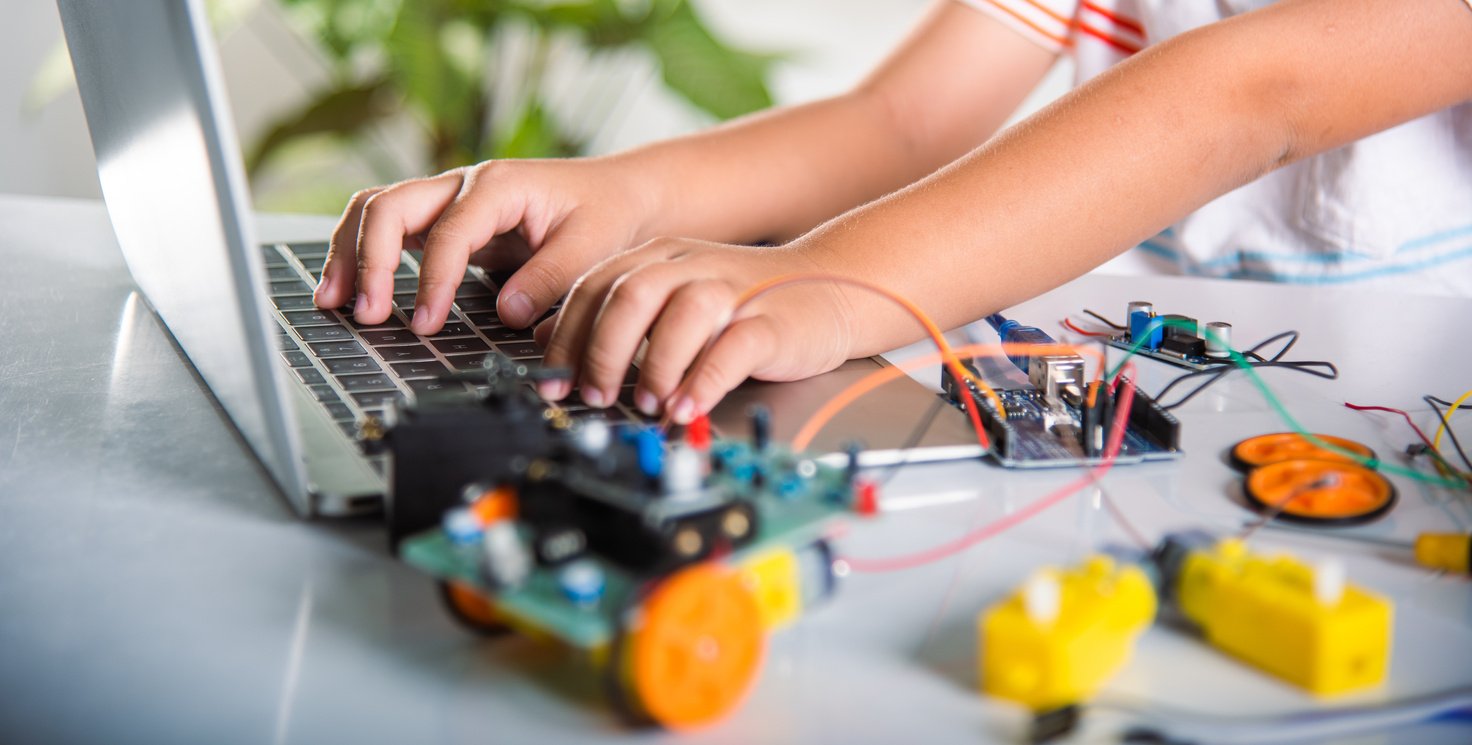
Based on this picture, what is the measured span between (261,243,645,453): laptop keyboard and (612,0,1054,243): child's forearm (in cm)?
16

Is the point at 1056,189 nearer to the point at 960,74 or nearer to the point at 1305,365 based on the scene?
the point at 1305,365

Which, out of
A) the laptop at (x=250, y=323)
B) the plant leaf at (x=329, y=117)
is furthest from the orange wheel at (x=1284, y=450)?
the plant leaf at (x=329, y=117)

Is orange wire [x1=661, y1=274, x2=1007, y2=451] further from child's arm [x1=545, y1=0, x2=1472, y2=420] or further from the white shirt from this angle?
the white shirt

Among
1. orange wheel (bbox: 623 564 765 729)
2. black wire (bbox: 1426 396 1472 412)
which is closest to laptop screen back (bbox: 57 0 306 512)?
orange wheel (bbox: 623 564 765 729)

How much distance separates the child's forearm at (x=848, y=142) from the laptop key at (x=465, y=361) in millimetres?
207

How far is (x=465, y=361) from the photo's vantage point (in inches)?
26.7

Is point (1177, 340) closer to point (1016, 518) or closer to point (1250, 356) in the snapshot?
point (1250, 356)

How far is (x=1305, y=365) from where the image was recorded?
26.9 inches

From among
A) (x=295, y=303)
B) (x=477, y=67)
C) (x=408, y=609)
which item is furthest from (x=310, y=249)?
(x=477, y=67)

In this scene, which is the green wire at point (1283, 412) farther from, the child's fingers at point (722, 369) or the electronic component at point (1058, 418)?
the child's fingers at point (722, 369)

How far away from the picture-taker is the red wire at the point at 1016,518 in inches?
17.7

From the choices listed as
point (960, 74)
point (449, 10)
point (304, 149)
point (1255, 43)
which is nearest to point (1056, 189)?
point (1255, 43)

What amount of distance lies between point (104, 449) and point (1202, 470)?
19.2 inches

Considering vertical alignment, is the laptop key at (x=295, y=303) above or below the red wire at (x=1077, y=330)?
below
